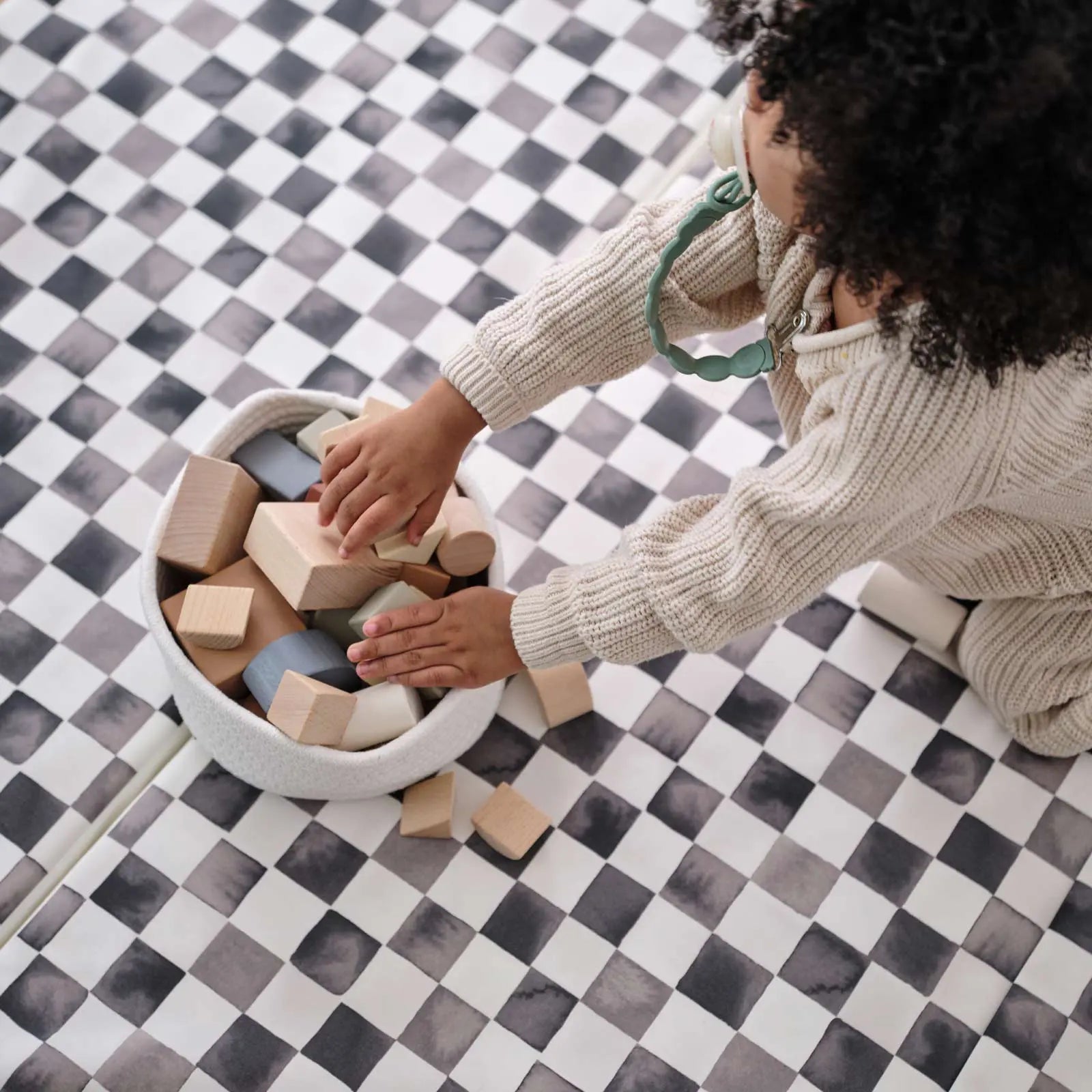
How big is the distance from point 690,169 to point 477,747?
474 mm

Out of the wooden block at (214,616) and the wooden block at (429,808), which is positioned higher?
the wooden block at (214,616)

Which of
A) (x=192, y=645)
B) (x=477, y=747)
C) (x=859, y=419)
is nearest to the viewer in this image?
(x=859, y=419)

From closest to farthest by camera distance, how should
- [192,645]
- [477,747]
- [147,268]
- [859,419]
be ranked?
1. [859,419]
2. [192,645]
3. [477,747]
4. [147,268]

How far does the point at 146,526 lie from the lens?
0.86 meters

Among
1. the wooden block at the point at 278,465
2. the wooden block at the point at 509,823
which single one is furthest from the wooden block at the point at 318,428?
the wooden block at the point at 509,823

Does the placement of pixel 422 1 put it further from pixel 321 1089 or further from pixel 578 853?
pixel 321 1089

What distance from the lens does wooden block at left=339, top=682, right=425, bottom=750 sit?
0.70 m

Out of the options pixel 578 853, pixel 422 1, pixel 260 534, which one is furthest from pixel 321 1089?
pixel 422 1

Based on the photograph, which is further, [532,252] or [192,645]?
[532,252]

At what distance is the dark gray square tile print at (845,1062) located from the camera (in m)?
0.75

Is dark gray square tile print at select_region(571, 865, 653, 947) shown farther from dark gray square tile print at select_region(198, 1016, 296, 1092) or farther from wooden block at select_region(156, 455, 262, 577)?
wooden block at select_region(156, 455, 262, 577)

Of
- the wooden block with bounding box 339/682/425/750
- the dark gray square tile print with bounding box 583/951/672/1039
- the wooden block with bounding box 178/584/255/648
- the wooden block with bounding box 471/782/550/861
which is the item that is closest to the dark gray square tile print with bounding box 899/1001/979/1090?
the dark gray square tile print with bounding box 583/951/672/1039

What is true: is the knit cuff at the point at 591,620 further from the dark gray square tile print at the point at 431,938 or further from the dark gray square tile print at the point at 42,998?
the dark gray square tile print at the point at 42,998

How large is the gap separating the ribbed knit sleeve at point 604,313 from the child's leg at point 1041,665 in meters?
0.26
